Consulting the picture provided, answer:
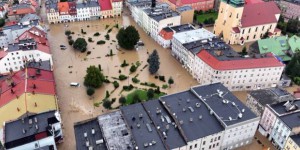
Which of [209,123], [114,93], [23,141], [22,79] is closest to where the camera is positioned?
[23,141]

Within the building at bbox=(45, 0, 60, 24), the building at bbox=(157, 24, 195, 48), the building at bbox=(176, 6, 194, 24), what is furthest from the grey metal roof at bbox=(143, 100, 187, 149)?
the building at bbox=(45, 0, 60, 24)

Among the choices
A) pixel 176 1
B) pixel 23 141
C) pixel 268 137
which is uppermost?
pixel 176 1

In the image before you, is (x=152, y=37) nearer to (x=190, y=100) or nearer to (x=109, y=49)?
(x=109, y=49)

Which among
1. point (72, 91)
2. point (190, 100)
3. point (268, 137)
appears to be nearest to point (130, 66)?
point (72, 91)

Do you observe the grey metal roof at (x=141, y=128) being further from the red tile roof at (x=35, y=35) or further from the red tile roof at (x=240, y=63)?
the red tile roof at (x=35, y=35)

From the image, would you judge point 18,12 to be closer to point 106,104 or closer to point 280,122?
point 106,104

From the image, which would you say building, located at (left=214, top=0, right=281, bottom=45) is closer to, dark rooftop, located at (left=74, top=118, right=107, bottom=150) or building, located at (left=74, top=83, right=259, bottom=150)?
building, located at (left=74, top=83, right=259, bottom=150)
